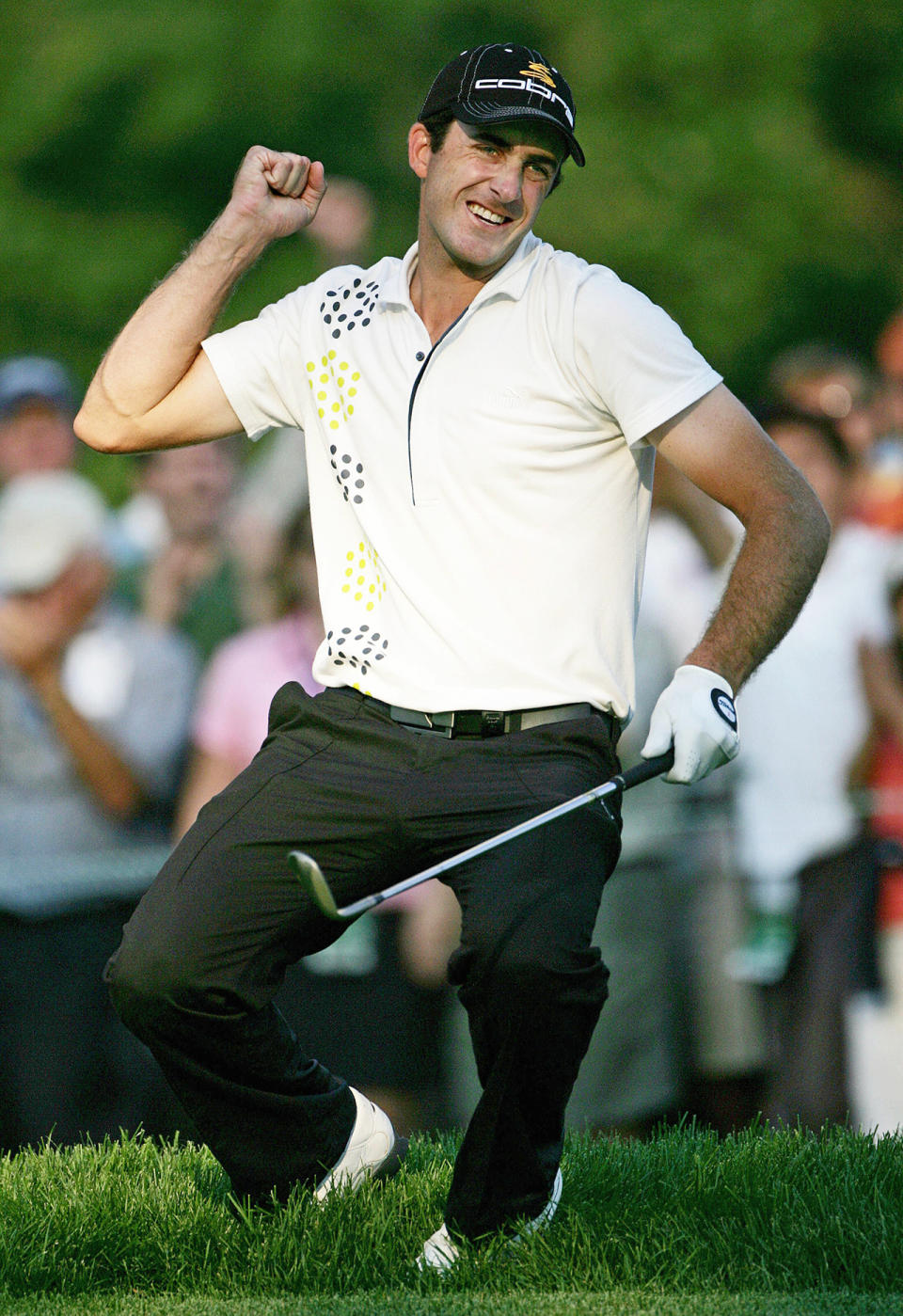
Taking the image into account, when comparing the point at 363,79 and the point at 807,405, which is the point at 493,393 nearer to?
the point at 807,405

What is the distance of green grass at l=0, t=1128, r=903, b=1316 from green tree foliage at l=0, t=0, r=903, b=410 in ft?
29.2

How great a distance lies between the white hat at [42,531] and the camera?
646 cm

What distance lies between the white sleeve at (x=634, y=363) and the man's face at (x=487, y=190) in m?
0.29

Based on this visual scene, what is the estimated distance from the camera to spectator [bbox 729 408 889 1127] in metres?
6.28

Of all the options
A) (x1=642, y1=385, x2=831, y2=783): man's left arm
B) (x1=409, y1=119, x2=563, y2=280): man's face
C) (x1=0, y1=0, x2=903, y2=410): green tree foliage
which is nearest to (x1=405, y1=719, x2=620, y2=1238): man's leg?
(x1=642, y1=385, x2=831, y2=783): man's left arm

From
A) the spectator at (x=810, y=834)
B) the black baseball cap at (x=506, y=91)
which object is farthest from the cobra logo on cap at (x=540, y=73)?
the spectator at (x=810, y=834)

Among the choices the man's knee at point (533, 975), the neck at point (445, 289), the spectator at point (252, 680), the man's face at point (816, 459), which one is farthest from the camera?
the man's face at point (816, 459)

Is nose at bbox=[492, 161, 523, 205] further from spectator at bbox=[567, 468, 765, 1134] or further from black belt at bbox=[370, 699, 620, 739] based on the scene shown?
spectator at bbox=[567, 468, 765, 1134]

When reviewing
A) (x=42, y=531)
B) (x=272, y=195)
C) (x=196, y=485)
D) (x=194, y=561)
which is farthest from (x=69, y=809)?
(x=272, y=195)

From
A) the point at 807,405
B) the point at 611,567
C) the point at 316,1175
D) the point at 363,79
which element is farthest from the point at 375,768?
the point at 363,79

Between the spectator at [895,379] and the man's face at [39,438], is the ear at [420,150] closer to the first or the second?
the man's face at [39,438]

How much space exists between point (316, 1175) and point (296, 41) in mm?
10458

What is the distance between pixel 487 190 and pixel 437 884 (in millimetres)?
2585

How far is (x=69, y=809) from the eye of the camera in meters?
6.34
